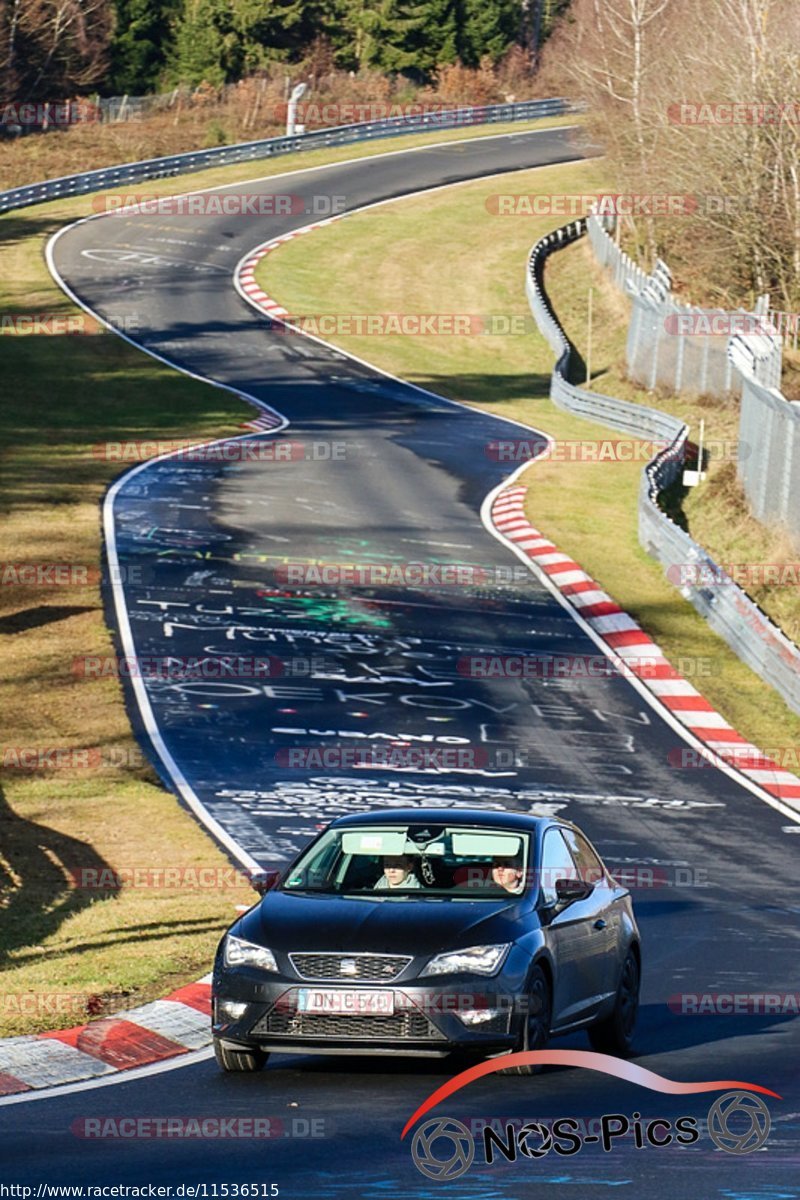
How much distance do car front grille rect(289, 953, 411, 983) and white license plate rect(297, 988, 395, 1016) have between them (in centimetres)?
8

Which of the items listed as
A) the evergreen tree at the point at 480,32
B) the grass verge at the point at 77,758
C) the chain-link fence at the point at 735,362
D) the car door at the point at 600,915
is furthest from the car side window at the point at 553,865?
the evergreen tree at the point at 480,32

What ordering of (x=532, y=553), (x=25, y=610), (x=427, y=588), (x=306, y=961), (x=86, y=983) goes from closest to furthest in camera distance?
(x=306, y=961) → (x=86, y=983) → (x=25, y=610) → (x=427, y=588) → (x=532, y=553)

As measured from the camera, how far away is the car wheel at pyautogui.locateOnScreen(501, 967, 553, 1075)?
10.8 metres

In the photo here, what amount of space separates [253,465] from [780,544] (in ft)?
45.9

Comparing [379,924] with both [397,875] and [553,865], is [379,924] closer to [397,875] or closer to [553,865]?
[397,875]

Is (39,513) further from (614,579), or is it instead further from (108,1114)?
(108,1114)

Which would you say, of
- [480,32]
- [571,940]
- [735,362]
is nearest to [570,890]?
[571,940]

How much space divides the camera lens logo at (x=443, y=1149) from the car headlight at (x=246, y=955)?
5.19ft

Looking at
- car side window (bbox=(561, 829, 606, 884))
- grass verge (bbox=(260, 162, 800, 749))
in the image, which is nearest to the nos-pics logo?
car side window (bbox=(561, 829, 606, 884))

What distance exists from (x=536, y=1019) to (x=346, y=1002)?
1.09 m

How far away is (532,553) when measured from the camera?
3841cm

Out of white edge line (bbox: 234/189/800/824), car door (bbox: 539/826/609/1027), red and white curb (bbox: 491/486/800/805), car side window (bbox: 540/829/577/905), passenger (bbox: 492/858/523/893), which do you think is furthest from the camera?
red and white curb (bbox: 491/486/800/805)

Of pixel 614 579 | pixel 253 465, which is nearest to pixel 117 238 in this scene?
pixel 253 465

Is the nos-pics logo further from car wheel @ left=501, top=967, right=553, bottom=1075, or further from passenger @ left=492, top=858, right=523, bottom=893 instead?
passenger @ left=492, top=858, right=523, bottom=893
